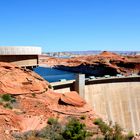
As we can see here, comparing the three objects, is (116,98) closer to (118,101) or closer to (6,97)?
(118,101)

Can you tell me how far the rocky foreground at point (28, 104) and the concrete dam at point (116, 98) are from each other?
192 inches

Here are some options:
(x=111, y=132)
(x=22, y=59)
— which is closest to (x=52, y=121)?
(x=111, y=132)

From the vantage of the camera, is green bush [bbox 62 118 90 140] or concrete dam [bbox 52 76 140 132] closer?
green bush [bbox 62 118 90 140]

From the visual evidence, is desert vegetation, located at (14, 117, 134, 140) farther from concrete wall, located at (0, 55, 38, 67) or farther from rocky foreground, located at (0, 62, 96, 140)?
concrete wall, located at (0, 55, 38, 67)

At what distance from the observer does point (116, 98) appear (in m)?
39.1

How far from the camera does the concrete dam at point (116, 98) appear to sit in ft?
120

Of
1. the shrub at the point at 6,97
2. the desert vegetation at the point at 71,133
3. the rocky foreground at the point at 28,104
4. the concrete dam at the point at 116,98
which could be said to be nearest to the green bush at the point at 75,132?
the desert vegetation at the point at 71,133

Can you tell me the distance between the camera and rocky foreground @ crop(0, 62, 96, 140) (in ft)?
80.8

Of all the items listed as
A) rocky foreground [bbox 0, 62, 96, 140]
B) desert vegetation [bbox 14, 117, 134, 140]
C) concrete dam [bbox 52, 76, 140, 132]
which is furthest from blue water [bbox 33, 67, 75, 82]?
desert vegetation [bbox 14, 117, 134, 140]

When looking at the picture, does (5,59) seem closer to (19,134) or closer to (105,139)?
(19,134)

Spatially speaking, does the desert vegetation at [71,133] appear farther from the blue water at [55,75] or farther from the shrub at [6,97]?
the blue water at [55,75]

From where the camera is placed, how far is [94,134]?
84.3 feet

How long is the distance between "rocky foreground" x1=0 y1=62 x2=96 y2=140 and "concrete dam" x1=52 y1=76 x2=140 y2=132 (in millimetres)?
4879

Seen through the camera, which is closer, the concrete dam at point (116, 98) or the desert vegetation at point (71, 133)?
the desert vegetation at point (71, 133)
